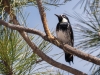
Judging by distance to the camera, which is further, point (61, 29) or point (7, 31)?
point (61, 29)

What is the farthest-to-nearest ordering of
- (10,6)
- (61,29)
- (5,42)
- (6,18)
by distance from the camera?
(61,29) < (6,18) < (10,6) < (5,42)

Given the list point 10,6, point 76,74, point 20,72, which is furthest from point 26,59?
point 76,74

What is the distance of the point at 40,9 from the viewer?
2.53 ft

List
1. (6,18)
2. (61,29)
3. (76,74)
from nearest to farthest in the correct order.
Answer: (76,74)
(6,18)
(61,29)

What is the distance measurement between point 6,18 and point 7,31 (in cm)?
18

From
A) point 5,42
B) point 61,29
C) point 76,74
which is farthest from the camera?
point 61,29

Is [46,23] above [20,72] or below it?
above

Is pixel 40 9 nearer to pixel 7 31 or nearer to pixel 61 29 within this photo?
pixel 7 31

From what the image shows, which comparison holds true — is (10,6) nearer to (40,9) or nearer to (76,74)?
Result: (40,9)

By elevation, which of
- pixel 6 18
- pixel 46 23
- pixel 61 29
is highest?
pixel 46 23

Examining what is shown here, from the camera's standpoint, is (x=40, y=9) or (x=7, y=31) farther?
(x=7, y=31)

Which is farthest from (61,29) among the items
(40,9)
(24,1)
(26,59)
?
(40,9)

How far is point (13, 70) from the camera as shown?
3.40ft

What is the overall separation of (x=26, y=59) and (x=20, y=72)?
59mm
